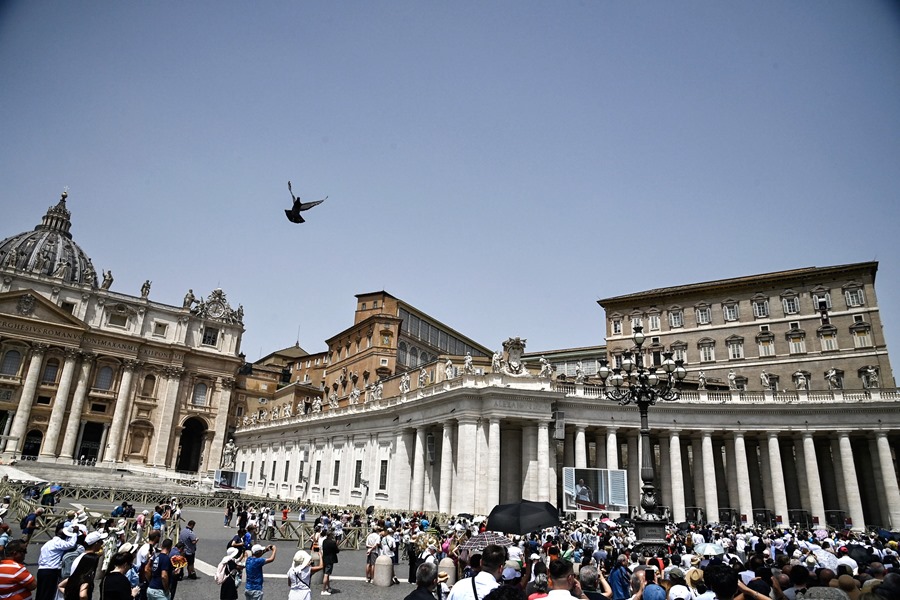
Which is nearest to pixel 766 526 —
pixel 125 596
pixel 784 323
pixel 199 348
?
pixel 784 323

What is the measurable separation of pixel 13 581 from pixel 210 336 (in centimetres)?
7711

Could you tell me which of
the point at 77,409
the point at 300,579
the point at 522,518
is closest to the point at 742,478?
the point at 522,518

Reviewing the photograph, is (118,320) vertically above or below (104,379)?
above

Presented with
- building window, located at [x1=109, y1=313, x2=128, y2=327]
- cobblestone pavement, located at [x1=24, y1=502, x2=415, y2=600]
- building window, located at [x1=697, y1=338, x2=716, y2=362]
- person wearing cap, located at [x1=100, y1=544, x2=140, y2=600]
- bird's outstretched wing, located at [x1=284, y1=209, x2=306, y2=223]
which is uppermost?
building window, located at [x1=109, y1=313, x2=128, y2=327]

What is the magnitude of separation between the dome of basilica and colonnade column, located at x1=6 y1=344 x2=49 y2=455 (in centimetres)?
1101

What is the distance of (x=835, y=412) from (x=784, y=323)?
601 inches

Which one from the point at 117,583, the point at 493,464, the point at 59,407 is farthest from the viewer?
the point at 59,407

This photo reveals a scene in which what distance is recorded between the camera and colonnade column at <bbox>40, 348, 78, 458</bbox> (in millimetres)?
63250

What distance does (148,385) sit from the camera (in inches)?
2847

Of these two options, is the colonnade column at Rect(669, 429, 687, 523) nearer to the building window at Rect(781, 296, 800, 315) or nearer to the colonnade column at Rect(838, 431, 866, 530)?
the colonnade column at Rect(838, 431, 866, 530)

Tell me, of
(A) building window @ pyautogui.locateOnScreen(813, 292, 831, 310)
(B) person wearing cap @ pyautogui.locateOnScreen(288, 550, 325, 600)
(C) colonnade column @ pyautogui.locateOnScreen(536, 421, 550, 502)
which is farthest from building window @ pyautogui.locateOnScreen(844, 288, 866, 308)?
(B) person wearing cap @ pyautogui.locateOnScreen(288, 550, 325, 600)

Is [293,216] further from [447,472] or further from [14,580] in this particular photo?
[447,472]

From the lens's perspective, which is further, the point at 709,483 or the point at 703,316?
the point at 703,316

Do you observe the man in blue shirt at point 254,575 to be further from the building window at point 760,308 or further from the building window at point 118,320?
the building window at point 118,320
